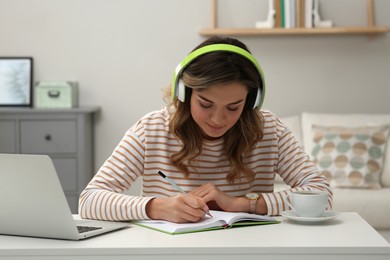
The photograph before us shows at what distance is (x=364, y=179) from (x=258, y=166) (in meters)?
2.03

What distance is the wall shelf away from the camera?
4.34 m

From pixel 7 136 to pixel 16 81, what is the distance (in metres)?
0.49

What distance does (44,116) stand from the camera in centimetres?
427

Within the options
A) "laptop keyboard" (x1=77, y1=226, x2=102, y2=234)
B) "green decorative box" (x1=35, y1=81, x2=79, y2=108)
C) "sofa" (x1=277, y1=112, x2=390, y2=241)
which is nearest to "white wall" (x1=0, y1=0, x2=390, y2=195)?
"green decorative box" (x1=35, y1=81, x2=79, y2=108)

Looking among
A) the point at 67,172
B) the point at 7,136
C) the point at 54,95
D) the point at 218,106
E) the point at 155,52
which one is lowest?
the point at 67,172

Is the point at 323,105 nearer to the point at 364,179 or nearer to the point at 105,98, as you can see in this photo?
the point at 364,179

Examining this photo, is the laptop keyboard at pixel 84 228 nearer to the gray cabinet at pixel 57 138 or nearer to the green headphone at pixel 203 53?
the green headphone at pixel 203 53

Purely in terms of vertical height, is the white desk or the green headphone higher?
the green headphone

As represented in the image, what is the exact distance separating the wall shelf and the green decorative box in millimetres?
902

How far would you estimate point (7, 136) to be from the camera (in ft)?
14.1

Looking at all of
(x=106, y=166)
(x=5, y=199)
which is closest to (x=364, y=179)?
(x=106, y=166)

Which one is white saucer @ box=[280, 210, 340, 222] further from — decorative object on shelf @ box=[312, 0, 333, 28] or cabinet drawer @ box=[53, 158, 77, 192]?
decorative object on shelf @ box=[312, 0, 333, 28]

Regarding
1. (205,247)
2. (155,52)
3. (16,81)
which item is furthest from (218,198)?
(16,81)

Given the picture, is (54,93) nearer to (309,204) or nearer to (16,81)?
(16,81)
